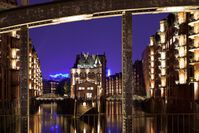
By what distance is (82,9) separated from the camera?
1056cm

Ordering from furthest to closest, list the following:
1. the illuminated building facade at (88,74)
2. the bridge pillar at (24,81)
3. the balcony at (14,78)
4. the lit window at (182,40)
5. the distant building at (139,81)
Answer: the illuminated building facade at (88,74) < the distant building at (139,81) < the balcony at (14,78) < the lit window at (182,40) < the bridge pillar at (24,81)

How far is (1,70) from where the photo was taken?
1644 inches

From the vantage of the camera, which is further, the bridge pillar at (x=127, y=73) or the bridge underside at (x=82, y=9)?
the bridge underside at (x=82, y=9)

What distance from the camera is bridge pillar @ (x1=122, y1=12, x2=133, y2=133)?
408 inches

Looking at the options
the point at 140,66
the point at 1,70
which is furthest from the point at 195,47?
the point at 140,66

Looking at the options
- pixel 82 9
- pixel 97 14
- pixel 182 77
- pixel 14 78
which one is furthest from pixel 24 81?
pixel 182 77

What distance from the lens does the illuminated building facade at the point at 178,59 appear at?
42.5m

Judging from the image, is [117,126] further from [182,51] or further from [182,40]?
[182,40]

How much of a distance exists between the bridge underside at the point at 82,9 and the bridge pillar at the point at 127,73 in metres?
0.34

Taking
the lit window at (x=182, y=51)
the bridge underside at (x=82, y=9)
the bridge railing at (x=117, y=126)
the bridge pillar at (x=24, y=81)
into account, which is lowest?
the bridge railing at (x=117, y=126)

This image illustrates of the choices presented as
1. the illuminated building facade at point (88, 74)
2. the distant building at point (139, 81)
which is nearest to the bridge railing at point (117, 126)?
the distant building at point (139, 81)

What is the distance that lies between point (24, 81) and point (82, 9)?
244cm

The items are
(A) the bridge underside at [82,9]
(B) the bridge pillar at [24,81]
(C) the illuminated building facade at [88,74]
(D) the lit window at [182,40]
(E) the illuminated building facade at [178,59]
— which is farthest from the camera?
(C) the illuminated building facade at [88,74]

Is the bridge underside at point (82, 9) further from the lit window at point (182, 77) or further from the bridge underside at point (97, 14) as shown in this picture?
the lit window at point (182, 77)
